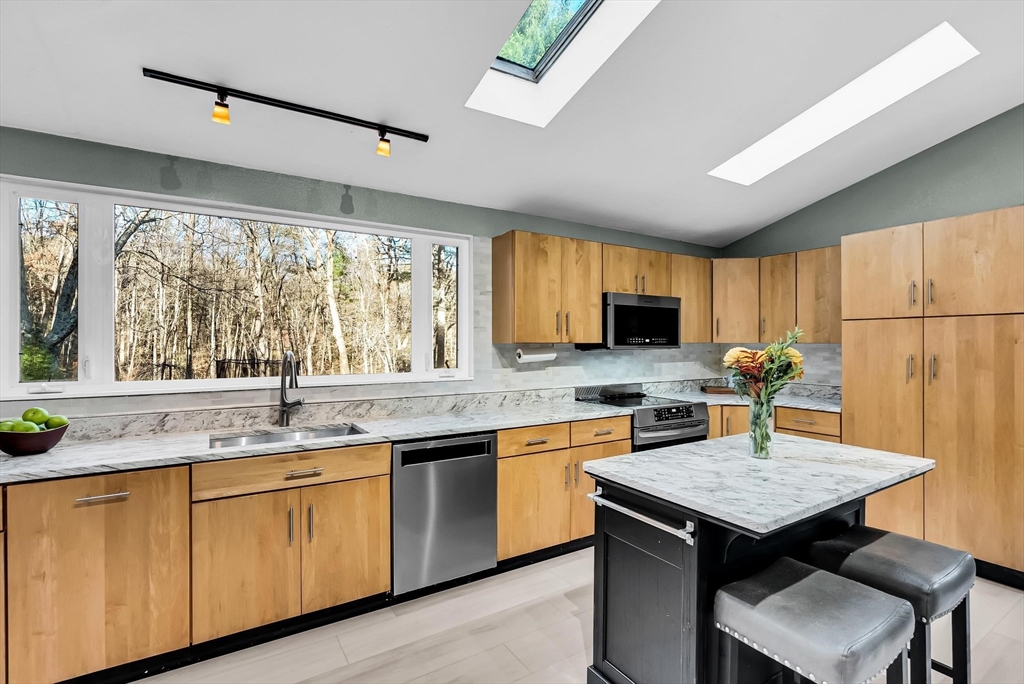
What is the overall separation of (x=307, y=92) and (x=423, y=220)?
1135 millimetres

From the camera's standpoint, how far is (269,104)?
214 cm

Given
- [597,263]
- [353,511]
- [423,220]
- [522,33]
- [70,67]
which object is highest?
[522,33]

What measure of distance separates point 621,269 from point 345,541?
8.85 ft

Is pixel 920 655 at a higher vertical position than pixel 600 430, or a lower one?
lower

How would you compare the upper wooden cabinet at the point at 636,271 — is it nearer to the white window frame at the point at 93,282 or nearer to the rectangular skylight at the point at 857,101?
the rectangular skylight at the point at 857,101

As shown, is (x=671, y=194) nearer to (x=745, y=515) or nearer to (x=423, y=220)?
(x=423, y=220)

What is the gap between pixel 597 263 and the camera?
11.6ft

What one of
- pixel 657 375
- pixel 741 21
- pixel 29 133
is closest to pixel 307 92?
pixel 29 133

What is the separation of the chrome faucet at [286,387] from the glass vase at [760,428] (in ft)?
7.73

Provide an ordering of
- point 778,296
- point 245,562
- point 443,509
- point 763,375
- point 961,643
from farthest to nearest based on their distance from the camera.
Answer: point 778,296
point 443,509
point 245,562
point 763,375
point 961,643

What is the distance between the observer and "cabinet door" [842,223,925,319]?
117 inches

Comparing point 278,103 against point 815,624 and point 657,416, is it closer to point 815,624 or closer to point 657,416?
point 815,624

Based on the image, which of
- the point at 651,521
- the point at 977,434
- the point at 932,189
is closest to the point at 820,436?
the point at 977,434

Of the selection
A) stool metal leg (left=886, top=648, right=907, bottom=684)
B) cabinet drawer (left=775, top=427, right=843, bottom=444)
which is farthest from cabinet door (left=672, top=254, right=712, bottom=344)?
stool metal leg (left=886, top=648, right=907, bottom=684)
